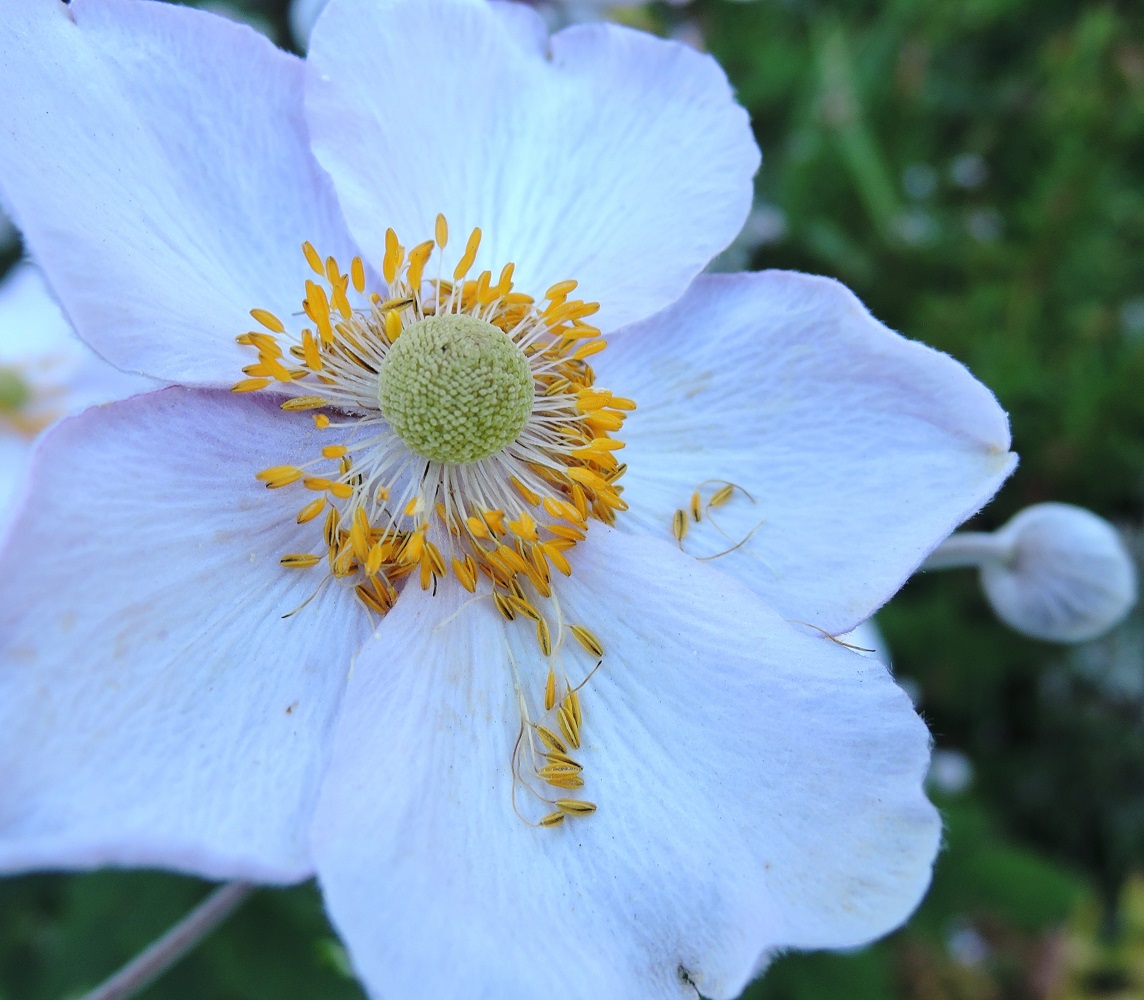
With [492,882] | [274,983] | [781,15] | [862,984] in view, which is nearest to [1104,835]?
[862,984]

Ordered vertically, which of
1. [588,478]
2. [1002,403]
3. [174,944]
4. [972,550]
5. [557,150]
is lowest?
[174,944]

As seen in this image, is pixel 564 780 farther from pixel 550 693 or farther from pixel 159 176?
pixel 159 176

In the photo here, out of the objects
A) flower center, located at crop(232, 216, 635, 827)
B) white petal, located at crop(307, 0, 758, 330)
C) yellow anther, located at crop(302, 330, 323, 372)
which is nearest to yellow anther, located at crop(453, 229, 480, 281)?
flower center, located at crop(232, 216, 635, 827)

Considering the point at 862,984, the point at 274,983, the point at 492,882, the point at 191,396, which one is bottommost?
the point at 862,984

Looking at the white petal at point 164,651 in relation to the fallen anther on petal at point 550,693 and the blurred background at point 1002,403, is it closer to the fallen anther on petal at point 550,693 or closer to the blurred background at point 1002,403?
the fallen anther on petal at point 550,693

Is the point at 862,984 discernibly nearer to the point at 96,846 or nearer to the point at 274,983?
the point at 274,983

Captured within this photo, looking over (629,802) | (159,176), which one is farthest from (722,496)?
(159,176)
